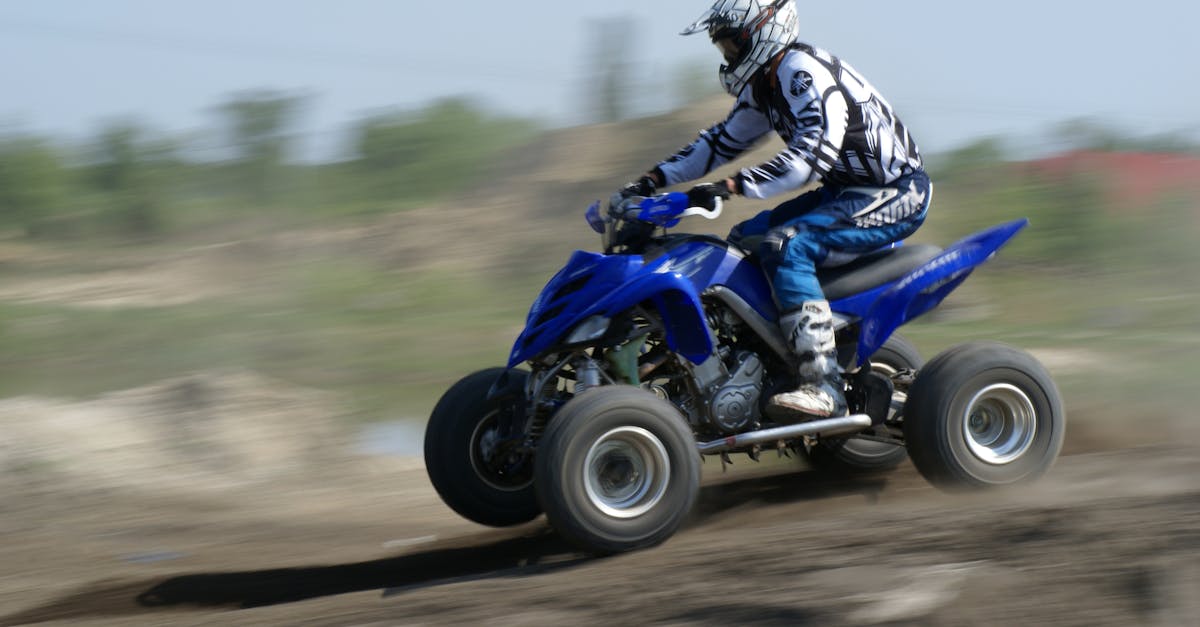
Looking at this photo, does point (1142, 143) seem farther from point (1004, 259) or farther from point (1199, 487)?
point (1199, 487)

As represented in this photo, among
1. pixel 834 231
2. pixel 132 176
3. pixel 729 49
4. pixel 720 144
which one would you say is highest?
pixel 132 176

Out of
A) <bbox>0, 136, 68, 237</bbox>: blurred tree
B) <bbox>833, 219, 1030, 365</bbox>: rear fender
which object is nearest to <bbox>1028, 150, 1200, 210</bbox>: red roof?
<bbox>833, 219, 1030, 365</bbox>: rear fender

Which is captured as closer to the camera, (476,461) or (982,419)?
(476,461)

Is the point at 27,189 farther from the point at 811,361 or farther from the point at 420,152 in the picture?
the point at 811,361

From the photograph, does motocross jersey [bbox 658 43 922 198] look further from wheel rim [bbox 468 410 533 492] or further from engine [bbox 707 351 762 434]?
wheel rim [bbox 468 410 533 492]

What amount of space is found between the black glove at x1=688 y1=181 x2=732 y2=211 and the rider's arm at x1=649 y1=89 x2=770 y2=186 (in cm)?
77

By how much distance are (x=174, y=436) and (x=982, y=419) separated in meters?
5.10

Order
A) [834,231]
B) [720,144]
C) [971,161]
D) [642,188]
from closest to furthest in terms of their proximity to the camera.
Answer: [834,231]
[642,188]
[720,144]
[971,161]

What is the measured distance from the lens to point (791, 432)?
5.87 m

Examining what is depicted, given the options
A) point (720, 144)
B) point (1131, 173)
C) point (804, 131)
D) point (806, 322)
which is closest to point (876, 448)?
point (806, 322)

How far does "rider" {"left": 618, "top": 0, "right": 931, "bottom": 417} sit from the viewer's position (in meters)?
5.90

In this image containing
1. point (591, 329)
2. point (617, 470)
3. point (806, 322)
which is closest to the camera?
point (617, 470)

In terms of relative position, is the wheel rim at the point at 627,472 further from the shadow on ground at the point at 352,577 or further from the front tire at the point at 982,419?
the front tire at the point at 982,419

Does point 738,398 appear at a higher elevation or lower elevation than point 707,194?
lower
